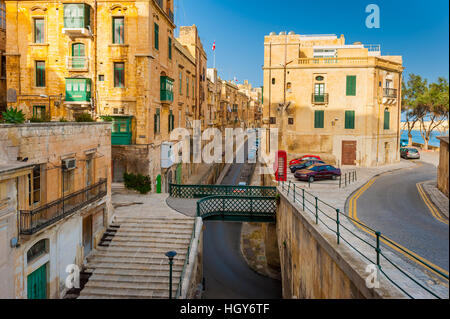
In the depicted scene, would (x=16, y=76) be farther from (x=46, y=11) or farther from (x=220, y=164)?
(x=220, y=164)

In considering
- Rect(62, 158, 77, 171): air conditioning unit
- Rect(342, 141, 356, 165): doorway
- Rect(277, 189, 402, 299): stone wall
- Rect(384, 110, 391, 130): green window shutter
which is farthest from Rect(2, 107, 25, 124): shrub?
Rect(384, 110, 391, 130): green window shutter

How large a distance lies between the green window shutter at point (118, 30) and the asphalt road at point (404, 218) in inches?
782

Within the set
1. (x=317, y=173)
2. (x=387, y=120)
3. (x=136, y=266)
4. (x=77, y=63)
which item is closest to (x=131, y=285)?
(x=136, y=266)

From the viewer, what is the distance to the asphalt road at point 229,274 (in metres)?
22.0

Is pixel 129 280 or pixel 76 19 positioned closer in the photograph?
pixel 129 280

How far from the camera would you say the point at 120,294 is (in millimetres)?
14297

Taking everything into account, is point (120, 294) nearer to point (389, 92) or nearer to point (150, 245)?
point (150, 245)

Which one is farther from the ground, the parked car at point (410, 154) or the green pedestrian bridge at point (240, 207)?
the parked car at point (410, 154)

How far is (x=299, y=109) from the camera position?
36.0 meters

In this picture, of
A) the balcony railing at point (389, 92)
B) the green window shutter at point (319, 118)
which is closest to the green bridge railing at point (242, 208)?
the green window shutter at point (319, 118)

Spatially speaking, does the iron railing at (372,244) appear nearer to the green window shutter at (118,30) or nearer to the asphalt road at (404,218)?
the asphalt road at (404,218)

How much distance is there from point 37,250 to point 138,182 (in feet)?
42.8

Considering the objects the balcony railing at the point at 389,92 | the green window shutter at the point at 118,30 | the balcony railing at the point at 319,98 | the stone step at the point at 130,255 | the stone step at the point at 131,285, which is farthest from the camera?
the balcony railing at the point at 389,92

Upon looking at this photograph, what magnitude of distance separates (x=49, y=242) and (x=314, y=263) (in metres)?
9.94
